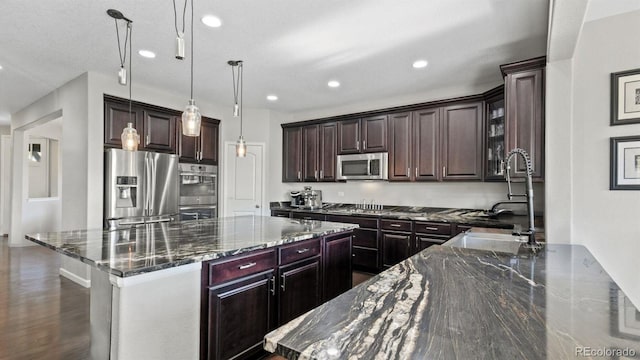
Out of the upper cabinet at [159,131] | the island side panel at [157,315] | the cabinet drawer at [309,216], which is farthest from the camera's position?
the cabinet drawer at [309,216]

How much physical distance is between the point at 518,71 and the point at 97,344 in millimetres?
3848

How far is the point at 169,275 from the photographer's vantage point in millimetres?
1625

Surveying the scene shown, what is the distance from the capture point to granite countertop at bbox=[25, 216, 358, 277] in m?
1.52

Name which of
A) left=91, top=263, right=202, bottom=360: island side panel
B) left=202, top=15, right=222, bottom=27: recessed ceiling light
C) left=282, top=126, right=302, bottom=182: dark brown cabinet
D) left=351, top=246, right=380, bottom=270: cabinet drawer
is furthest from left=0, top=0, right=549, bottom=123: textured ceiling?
left=351, top=246, right=380, bottom=270: cabinet drawer

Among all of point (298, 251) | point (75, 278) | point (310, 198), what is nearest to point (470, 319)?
point (298, 251)

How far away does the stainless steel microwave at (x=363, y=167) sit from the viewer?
4461 millimetres

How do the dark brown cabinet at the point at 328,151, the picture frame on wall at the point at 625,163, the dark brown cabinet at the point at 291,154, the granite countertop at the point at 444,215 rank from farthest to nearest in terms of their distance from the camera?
the dark brown cabinet at the point at 291,154, the dark brown cabinet at the point at 328,151, the granite countertop at the point at 444,215, the picture frame on wall at the point at 625,163

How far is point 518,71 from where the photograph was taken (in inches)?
112

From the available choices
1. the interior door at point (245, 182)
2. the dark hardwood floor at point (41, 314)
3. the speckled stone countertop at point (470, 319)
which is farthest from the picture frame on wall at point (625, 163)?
the interior door at point (245, 182)

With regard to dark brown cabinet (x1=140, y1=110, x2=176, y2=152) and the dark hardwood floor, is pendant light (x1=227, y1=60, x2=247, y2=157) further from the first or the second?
the dark hardwood floor

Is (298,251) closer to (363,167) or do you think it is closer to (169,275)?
(169,275)

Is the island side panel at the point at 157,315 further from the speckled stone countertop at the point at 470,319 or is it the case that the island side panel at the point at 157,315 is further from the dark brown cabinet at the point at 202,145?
the dark brown cabinet at the point at 202,145

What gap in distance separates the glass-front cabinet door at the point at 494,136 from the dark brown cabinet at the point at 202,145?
402 centimetres

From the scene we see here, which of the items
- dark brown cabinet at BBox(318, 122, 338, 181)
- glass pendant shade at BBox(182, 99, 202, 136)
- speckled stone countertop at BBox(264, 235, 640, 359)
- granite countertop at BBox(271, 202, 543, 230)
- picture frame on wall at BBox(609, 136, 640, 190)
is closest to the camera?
speckled stone countertop at BBox(264, 235, 640, 359)
